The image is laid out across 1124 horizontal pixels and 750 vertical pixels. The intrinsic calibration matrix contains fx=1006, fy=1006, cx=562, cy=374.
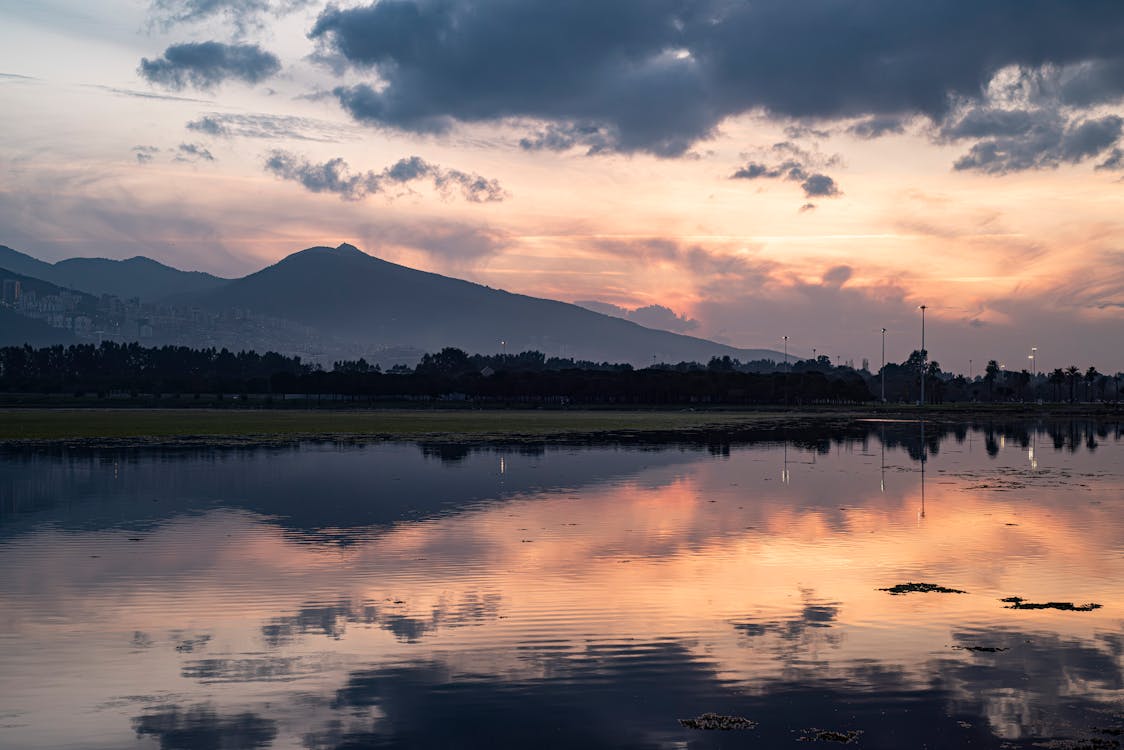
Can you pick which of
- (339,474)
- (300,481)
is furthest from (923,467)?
(300,481)

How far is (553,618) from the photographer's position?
21.1 m

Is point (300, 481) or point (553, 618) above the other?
point (300, 481)

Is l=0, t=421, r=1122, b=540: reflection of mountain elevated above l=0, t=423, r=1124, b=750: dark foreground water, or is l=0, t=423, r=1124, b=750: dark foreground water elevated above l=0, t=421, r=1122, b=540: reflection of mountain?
l=0, t=421, r=1122, b=540: reflection of mountain

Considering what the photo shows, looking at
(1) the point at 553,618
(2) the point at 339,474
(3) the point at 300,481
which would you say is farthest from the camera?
(2) the point at 339,474

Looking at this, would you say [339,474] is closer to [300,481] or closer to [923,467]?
[300,481]

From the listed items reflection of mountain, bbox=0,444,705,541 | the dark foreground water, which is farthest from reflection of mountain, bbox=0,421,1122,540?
the dark foreground water

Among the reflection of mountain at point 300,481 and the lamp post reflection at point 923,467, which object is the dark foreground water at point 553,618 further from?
the lamp post reflection at point 923,467

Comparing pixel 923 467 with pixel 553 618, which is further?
pixel 923 467

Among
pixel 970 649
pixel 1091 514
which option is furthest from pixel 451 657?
pixel 1091 514

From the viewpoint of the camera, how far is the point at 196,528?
1332 inches

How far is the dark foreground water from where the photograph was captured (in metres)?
14.7

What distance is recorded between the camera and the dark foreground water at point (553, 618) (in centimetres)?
1470

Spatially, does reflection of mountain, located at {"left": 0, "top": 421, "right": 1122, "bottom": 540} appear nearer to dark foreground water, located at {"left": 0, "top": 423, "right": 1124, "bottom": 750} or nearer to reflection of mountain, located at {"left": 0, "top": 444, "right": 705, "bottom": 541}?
reflection of mountain, located at {"left": 0, "top": 444, "right": 705, "bottom": 541}

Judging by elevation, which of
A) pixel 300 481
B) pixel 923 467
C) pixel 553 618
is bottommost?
pixel 553 618
